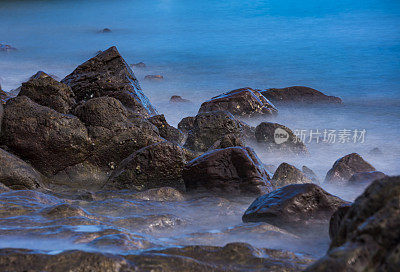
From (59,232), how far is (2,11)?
50470 mm

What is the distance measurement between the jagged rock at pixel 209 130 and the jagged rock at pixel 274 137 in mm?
1226

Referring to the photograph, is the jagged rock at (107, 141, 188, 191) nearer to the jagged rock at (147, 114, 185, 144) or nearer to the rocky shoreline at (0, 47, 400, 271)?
the rocky shoreline at (0, 47, 400, 271)

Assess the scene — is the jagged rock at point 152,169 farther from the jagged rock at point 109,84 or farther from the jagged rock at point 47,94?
the jagged rock at point 109,84

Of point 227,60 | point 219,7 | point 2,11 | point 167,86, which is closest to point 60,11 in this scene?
point 2,11

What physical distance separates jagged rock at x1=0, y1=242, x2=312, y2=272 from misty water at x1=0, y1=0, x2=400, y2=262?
29 cm

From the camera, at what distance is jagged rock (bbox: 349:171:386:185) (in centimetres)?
623

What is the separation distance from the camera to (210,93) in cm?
1575

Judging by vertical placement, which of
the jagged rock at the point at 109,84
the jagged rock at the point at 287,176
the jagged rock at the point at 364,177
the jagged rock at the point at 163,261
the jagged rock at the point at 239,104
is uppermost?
the jagged rock at the point at 109,84

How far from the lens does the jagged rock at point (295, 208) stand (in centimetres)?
395

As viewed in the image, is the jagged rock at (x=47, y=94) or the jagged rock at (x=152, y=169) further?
the jagged rock at (x=47, y=94)

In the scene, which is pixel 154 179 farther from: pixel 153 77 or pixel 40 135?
pixel 153 77

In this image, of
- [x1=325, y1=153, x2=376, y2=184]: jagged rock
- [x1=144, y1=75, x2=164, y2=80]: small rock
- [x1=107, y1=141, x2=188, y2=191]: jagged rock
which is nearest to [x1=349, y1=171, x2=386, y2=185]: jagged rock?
[x1=325, y1=153, x2=376, y2=184]: jagged rock

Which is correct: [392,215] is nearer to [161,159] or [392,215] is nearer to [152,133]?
[161,159]

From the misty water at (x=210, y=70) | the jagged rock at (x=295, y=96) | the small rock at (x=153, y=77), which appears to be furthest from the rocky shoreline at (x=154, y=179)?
the small rock at (x=153, y=77)
